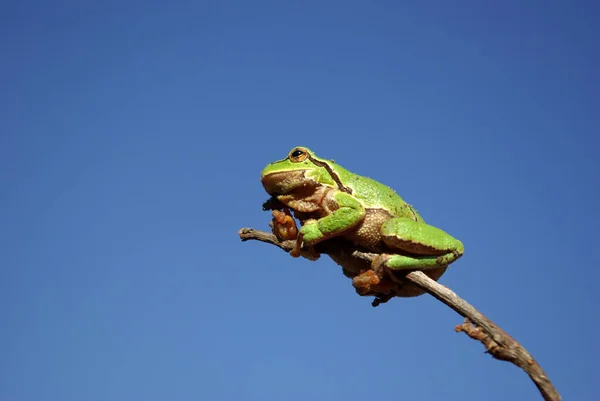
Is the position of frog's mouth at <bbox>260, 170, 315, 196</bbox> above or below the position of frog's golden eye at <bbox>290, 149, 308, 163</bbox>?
below

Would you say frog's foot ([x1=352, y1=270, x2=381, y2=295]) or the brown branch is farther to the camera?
frog's foot ([x1=352, y1=270, x2=381, y2=295])

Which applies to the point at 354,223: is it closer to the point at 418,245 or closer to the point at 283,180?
the point at 418,245

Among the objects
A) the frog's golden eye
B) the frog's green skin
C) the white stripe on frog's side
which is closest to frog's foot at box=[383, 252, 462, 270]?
the frog's green skin

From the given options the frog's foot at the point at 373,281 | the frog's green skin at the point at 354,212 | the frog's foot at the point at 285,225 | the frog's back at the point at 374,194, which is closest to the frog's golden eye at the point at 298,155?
the frog's green skin at the point at 354,212

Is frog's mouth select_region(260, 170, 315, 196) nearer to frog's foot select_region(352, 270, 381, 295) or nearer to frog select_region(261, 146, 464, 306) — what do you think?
frog select_region(261, 146, 464, 306)

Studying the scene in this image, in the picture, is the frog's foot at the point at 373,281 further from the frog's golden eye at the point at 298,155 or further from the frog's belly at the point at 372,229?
the frog's golden eye at the point at 298,155

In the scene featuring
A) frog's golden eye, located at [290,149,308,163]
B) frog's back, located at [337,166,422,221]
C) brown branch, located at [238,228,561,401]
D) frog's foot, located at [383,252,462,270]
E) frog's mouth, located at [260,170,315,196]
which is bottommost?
brown branch, located at [238,228,561,401]

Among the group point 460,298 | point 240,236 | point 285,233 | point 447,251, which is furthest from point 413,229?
point 240,236

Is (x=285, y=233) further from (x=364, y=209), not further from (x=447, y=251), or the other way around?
(x=447, y=251)
